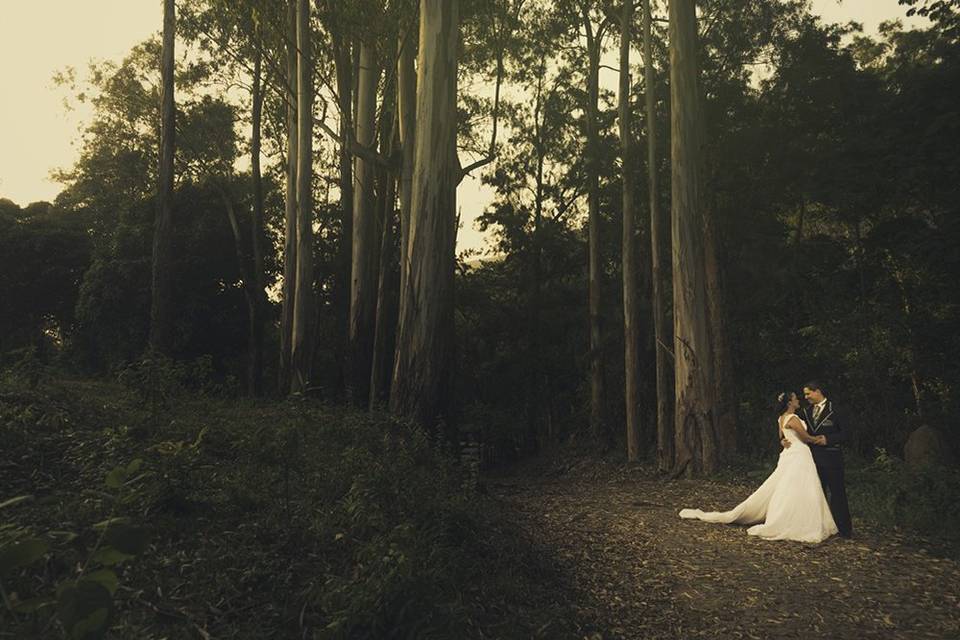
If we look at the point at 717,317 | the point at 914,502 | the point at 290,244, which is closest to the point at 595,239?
the point at 717,317

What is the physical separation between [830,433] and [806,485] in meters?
0.69

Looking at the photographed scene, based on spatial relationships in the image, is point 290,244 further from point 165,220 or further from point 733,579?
point 733,579

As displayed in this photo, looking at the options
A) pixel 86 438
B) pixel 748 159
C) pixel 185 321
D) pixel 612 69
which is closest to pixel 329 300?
pixel 185 321

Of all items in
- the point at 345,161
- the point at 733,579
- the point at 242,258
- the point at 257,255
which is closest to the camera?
the point at 733,579

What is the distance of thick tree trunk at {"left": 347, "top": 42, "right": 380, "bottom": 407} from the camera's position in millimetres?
18750

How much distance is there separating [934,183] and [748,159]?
6.81 meters

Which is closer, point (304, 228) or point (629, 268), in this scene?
point (304, 228)

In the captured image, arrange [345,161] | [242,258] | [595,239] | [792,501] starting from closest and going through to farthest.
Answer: [792,501] → [345,161] → [595,239] → [242,258]

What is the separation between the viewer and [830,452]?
28.6 feet

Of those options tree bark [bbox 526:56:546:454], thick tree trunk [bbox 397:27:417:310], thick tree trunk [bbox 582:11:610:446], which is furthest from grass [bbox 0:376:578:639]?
tree bark [bbox 526:56:546:454]

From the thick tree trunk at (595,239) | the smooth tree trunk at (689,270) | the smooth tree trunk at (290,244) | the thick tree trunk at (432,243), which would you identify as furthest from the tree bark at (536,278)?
the thick tree trunk at (432,243)

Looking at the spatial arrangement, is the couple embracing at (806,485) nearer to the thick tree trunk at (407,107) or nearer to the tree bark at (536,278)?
the thick tree trunk at (407,107)

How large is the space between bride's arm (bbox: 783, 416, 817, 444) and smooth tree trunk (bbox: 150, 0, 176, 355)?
12243mm

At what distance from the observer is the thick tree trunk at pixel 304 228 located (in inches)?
678
